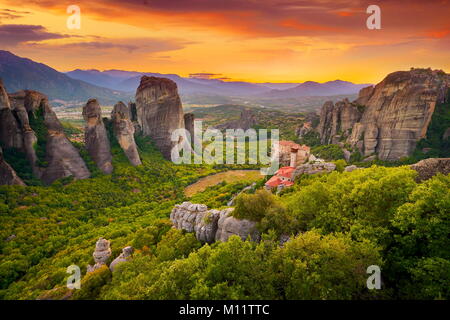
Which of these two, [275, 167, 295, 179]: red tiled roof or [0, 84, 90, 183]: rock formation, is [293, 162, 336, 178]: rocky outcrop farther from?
[0, 84, 90, 183]: rock formation

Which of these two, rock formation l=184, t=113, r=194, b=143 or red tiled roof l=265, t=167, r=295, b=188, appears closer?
red tiled roof l=265, t=167, r=295, b=188

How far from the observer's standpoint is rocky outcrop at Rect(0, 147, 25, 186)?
4728 centimetres

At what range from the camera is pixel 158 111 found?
9288 centimetres

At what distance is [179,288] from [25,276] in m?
31.2

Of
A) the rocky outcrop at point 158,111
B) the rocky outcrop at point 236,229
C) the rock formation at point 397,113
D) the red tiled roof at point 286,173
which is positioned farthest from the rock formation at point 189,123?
the rocky outcrop at point 236,229

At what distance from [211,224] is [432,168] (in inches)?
748

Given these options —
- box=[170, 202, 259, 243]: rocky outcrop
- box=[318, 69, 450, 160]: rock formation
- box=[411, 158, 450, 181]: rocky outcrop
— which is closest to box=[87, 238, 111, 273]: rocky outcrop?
box=[170, 202, 259, 243]: rocky outcrop

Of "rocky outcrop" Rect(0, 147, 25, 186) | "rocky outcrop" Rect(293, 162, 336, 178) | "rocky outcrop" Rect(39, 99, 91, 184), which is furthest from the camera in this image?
"rocky outcrop" Rect(39, 99, 91, 184)

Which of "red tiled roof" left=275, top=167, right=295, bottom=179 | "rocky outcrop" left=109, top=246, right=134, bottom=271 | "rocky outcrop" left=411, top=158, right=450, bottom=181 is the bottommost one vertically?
"rocky outcrop" left=109, top=246, right=134, bottom=271

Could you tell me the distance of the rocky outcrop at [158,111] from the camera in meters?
92.3

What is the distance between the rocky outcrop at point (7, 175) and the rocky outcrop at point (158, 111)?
46.8m

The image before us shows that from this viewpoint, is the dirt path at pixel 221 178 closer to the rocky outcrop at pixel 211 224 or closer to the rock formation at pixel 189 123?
the rock formation at pixel 189 123

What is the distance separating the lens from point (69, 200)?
51375 mm

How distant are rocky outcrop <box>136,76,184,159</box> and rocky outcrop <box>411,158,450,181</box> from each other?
79272 millimetres
